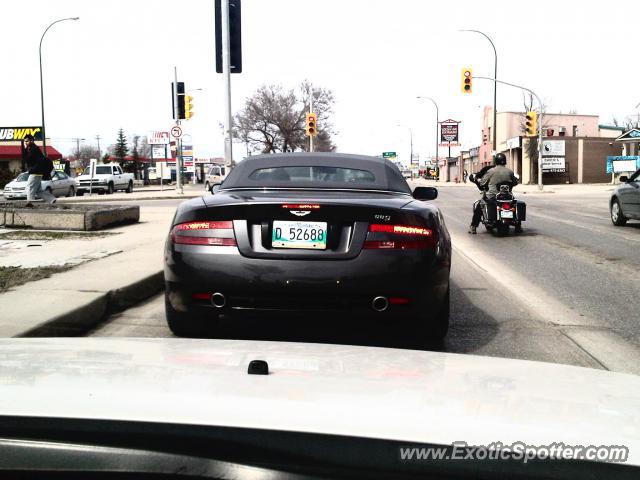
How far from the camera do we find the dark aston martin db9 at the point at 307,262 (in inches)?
166

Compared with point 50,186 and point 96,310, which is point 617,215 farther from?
point 50,186

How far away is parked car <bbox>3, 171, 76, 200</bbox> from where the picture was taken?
3089 cm

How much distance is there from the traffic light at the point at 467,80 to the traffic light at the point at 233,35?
17337 mm

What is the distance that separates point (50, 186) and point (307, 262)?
99.1ft

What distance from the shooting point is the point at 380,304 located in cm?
425

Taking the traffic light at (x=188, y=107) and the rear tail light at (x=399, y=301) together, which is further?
the traffic light at (x=188, y=107)

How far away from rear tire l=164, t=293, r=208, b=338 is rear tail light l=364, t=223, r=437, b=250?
50.0 inches

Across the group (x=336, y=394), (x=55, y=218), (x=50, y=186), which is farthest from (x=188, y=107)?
(x=336, y=394)

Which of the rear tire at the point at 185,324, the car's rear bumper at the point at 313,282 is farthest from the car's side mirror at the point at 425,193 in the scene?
the rear tire at the point at 185,324

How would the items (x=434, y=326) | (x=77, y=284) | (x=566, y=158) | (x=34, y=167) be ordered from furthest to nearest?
(x=566, y=158) → (x=34, y=167) → (x=77, y=284) → (x=434, y=326)

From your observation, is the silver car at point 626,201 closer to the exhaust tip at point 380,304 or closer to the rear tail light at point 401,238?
the rear tail light at point 401,238

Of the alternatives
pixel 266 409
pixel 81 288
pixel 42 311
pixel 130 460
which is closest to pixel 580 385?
pixel 266 409

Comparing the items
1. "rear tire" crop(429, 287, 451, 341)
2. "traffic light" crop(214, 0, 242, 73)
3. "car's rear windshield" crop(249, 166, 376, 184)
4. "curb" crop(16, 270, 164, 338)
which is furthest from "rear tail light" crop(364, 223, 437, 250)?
"traffic light" crop(214, 0, 242, 73)

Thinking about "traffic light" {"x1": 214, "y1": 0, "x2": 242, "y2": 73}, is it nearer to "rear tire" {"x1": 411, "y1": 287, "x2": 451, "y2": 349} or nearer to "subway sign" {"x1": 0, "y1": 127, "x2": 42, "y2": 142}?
"rear tire" {"x1": 411, "y1": 287, "x2": 451, "y2": 349}
